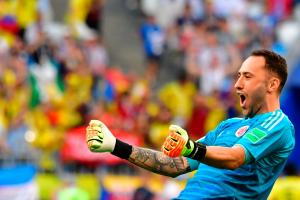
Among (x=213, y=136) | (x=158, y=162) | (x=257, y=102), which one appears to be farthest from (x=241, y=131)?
(x=158, y=162)

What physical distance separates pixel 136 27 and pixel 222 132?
11.9 metres

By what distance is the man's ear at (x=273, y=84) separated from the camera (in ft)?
21.7

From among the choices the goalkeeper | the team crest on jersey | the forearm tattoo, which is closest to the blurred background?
the forearm tattoo

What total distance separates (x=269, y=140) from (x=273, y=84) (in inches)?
16.0

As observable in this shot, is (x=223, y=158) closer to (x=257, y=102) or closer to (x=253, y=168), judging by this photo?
(x=253, y=168)

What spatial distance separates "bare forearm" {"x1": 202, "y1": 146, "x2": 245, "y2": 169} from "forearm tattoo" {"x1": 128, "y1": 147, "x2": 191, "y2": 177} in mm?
595

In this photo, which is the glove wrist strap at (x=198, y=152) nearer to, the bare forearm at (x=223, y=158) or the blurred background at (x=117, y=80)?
the bare forearm at (x=223, y=158)

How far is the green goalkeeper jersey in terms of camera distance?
6473mm

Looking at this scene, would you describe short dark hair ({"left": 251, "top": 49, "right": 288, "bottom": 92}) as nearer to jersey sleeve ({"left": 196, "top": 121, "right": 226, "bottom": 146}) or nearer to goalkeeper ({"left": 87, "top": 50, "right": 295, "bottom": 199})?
goalkeeper ({"left": 87, "top": 50, "right": 295, "bottom": 199})

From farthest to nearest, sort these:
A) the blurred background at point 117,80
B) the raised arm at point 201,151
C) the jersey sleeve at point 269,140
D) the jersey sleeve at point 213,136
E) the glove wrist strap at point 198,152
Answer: the blurred background at point 117,80
the jersey sleeve at point 213,136
the jersey sleeve at point 269,140
the glove wrist strap at point 198,152
the raised arm at point 201,151

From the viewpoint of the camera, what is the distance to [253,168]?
21.4 feet

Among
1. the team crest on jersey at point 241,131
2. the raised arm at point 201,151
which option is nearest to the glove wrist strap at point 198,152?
the raised arm at point 201,151

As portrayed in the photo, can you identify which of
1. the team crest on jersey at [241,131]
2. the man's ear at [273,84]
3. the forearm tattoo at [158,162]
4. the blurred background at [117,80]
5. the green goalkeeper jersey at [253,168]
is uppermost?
the blurred background at [117,80]

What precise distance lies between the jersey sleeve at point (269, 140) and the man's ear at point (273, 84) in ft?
0.75
